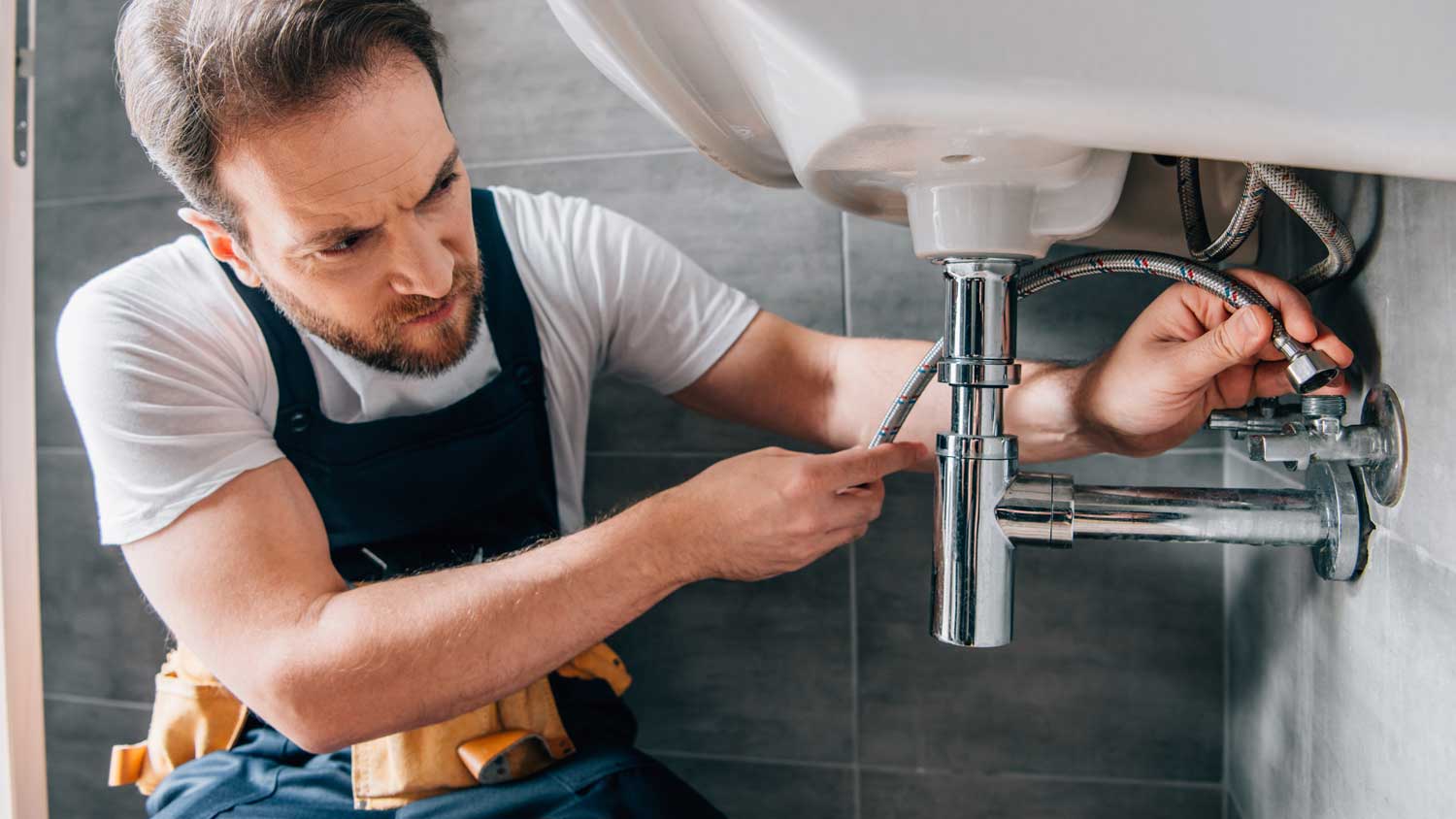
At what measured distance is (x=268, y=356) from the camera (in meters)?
0.85

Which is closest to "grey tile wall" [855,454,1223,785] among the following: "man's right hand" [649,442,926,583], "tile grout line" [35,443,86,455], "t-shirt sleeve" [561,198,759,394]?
"t-shirt sleeve" [561,198,759,394]

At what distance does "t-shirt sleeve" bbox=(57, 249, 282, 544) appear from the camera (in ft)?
2.46

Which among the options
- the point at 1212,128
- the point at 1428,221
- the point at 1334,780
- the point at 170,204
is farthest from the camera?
the point at 170,204

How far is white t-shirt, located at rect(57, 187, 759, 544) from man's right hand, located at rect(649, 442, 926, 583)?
29 centimetres

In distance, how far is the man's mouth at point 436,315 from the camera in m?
0.84

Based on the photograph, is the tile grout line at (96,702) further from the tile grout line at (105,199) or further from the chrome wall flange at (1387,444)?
the chrome wall flange at (1387,444)

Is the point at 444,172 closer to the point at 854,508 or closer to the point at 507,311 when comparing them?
the point at 507,311

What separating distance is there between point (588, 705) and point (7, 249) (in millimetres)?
747

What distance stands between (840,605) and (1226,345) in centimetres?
57

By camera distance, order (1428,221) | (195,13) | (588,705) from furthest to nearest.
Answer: (588,705) < (195,13) < (1428,221)

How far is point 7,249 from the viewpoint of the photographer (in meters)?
0.97

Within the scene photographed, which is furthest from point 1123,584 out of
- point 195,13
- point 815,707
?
point 195,13

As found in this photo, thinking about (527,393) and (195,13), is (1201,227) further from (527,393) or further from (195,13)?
(195,13)

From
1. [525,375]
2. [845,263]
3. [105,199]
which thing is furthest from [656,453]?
[105,199]
